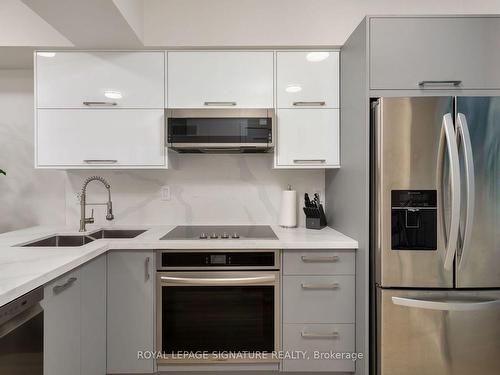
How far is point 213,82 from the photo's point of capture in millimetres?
2150

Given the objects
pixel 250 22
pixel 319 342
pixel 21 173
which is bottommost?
pixel 319 342

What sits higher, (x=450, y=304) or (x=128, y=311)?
(x=450, y=304)

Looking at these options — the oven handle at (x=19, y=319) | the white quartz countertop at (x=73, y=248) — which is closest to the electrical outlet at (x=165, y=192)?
the white quartz countertop at (x=73, y=248)

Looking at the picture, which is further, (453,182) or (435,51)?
(435,51)

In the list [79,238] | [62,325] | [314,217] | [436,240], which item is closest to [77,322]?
[62,325]

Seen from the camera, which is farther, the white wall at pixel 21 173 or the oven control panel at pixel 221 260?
the white wall at pixel 21 173

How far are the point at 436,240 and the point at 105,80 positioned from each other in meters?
2.15

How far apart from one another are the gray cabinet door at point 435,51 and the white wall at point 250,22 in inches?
19.8

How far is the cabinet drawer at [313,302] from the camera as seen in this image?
1.87 meters

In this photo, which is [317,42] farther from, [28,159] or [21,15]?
[28,159]

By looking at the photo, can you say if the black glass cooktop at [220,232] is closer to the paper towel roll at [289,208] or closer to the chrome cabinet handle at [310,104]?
the paper towel roll at [289,208]

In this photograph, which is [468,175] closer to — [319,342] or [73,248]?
[319,342]

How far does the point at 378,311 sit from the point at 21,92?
2.85 metres

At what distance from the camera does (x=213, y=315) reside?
1873 millimetres
